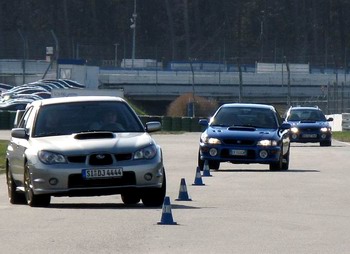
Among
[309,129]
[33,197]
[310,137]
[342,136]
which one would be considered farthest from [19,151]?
[342,136]

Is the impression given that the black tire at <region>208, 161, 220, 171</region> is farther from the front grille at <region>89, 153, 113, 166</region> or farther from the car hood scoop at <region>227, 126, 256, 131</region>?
the front grille at <region>89, 153, 113, 166</region>

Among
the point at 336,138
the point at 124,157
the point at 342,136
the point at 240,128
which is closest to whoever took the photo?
the point at 124,157

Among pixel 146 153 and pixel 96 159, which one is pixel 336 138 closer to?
pixel 146 153

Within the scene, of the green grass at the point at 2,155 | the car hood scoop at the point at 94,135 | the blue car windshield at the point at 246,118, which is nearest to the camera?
the car hood scoop at the point at 94,135

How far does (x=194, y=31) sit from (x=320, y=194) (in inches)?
5022

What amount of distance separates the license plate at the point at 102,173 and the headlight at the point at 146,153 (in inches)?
11.3

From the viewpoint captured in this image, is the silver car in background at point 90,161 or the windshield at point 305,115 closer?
the silver car in background at point 90,161

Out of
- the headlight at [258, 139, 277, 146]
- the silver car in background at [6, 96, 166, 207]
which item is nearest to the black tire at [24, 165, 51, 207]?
the silver car in background at [6, 96, 166, 207]

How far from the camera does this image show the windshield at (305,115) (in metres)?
43.7

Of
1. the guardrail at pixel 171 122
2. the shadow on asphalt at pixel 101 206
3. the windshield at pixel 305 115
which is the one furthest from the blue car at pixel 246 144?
the guardrail at pixel 171 122

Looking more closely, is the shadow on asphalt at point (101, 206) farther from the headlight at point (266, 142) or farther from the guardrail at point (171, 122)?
the guardrail at point (171, 122)

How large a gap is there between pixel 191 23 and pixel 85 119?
13186 centimetres

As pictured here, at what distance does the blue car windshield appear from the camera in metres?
27.2

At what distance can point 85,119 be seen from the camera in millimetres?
17016
